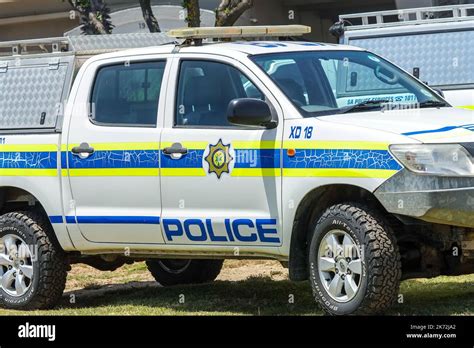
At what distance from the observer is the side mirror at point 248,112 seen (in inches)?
306

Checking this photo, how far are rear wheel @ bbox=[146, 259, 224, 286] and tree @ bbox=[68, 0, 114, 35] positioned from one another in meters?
4.12

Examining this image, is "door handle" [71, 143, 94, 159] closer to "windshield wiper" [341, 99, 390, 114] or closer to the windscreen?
the windscreen

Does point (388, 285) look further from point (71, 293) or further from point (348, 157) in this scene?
point (71, 293)


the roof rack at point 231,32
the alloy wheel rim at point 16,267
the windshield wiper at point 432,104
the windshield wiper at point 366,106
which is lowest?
the alloy wheel rim at point 16,267

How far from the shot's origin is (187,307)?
29.5 feet

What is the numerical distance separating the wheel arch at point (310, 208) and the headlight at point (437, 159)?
454mm

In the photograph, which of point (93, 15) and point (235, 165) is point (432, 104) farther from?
point (93, 15)

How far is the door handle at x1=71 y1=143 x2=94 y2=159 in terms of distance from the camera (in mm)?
8797

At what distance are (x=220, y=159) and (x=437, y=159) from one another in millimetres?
1579

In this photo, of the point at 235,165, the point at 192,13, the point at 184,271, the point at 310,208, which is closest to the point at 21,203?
the point at 184,271

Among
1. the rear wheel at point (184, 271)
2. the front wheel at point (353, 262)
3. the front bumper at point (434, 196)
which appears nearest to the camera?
the front bumper at point (434, 196)

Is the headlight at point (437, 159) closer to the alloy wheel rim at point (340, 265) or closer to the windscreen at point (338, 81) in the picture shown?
the alloy wheel rim at point (340, 265)

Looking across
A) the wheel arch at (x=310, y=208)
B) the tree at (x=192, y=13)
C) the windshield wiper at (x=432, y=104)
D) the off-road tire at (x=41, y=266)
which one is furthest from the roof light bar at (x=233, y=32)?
the tree at (x=192, y=13)

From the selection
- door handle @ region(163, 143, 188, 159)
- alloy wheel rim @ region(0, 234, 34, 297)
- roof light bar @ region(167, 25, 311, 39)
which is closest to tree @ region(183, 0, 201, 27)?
roof light bar @ region(167, 25, 311, 39)
